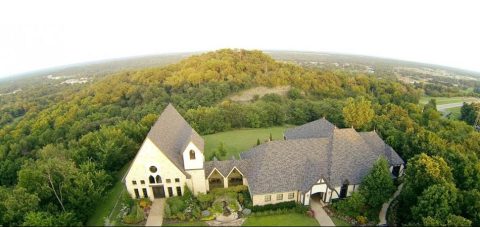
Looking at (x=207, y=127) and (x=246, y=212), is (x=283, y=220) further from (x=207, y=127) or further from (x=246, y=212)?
(x=207, y=127)

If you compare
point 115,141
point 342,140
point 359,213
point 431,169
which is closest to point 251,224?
point 359,213

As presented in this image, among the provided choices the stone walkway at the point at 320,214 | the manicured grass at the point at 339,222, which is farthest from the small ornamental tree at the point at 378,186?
the stone walkway at the point at 320,214

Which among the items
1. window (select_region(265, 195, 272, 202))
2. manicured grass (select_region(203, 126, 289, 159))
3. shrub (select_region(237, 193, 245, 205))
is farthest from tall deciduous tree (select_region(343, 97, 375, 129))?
shrub (select_region(237, 193, 245, 205))

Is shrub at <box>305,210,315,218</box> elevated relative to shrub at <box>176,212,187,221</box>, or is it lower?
lower

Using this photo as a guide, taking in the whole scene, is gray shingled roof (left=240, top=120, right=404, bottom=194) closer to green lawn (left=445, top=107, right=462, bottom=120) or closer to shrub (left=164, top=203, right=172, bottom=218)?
shrub (left=164, top=203, right=172, bottom=218)

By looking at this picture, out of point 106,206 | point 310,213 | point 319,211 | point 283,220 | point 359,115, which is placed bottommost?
point 106,206

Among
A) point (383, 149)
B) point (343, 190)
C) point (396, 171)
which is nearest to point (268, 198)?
point (343, 190)

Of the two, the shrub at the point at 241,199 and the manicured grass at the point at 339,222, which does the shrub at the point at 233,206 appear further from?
the manicured grass at the point at 339,222
